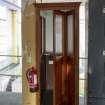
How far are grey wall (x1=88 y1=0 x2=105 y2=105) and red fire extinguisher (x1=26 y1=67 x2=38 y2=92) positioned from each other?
168 centimetres

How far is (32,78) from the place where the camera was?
13.5 feet

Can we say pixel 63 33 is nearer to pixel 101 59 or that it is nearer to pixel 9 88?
pixel 101 59

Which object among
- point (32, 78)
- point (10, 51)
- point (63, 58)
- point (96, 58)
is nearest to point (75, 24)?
point (63, 58)

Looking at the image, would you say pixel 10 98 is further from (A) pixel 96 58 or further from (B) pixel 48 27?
(A) pixel 96 58

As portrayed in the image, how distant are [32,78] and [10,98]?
1.61 metres

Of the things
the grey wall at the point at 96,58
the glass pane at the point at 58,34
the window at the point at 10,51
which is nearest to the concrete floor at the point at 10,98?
the window at the point at 10,51

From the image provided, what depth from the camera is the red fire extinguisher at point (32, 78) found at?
410 centimetres

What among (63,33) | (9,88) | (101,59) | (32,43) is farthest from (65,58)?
(9,88)

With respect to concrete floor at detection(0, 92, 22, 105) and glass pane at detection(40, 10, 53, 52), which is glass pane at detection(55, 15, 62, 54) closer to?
glass pane at detection(40, 10, 53, 52)

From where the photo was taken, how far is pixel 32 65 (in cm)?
419

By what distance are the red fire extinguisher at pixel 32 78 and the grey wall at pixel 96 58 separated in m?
1.68

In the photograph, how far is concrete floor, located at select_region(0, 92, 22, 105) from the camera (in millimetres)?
5169

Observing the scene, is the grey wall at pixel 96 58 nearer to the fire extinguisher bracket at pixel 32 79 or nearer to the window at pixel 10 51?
the fire extinguisher bracket at pixel 32 79

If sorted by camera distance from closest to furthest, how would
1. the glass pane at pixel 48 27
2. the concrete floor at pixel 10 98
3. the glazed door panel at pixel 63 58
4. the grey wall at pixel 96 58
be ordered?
1. the grey wall at pixel 96 58
2. the glass pane at pixel 48 27
3. the glazed door panel at pixel 63 58
4. the concrete floor at pixel 10 98
